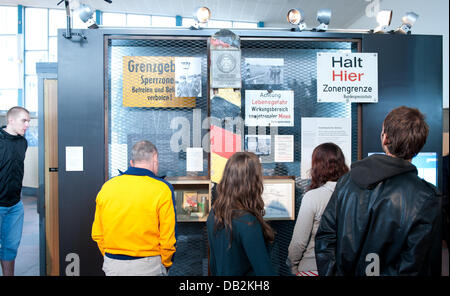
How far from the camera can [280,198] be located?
99.8 inches

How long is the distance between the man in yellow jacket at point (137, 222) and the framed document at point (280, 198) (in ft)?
Answer: 3.81

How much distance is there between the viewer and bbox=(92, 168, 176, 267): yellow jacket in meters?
1.56

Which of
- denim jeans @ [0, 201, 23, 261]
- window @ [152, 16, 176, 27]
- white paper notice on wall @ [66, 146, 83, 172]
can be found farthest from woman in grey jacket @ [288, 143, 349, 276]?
window @ [152, 16, 176, 27]

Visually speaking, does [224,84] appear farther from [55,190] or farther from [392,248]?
[55,190]

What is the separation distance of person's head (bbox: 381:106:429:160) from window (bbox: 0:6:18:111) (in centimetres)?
1019

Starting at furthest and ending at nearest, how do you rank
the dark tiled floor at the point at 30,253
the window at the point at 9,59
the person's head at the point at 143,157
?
the window at the point at 9,59 → the dark tiled floor at the point at 30,253 → the person's head at the point at 143,157

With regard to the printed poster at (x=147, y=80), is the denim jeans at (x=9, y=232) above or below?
below

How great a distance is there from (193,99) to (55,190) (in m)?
2.05

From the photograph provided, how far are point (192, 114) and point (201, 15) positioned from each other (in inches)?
38.2

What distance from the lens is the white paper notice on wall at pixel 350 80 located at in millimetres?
2549

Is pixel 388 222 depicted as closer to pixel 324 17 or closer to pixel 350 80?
pixel 350 80

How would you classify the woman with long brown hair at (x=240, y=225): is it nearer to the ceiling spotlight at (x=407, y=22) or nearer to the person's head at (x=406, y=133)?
the person's head at (x=406, y=133)

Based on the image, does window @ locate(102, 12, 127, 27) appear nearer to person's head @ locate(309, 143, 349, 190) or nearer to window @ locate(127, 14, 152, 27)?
window @ locate(127, 14, 152, 27)

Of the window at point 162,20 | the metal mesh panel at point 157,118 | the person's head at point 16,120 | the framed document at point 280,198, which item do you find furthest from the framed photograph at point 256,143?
the window at point 162,20
